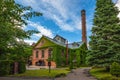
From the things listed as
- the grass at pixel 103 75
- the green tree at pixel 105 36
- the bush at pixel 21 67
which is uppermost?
the green tree at pixel 105 36

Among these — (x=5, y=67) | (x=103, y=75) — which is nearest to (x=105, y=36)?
(x=103, y=75)

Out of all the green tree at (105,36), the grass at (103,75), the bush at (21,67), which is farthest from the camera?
the bush at (21,67)

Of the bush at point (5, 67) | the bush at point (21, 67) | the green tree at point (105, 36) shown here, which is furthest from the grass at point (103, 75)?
the bush at point (5, 67)

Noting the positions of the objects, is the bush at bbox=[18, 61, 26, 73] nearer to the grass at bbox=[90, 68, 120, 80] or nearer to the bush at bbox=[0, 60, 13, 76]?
the bush at bbox=[0, 60, 13, 76]

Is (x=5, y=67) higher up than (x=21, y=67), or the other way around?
(x=5, y=67)

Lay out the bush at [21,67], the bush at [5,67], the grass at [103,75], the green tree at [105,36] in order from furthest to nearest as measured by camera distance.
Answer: the bush at [21,67]
the green tree at [105,36]
the bush at [5,67]
the grass at [103,75]

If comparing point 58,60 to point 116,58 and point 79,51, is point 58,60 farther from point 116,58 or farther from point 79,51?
point 116,58

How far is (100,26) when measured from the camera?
26406 millimetres

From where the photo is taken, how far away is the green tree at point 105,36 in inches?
949

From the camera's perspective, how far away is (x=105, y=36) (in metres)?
25.8

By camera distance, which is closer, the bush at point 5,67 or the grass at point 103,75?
the grass at point 103,75

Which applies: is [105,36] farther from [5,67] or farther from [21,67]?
[5,67]

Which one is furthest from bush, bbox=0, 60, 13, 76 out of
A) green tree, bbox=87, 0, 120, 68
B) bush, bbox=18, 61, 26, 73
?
green tree, bbox=87, 0, 120, 68

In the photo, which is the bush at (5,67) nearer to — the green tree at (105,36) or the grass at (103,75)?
the green tree at (105,36)
